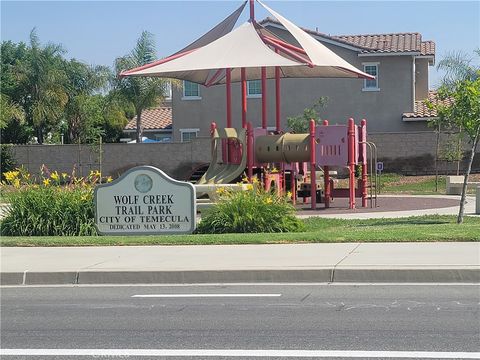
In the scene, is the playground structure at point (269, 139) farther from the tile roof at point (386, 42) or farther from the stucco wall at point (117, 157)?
the tile roof at point (386, 42)

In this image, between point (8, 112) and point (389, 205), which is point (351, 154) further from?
point (8, 112)

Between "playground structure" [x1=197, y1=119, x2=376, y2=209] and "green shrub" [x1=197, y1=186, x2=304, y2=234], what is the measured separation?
5.29m

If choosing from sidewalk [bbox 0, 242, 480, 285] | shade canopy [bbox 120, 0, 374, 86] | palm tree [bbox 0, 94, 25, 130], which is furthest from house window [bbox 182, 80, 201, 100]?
sidewalk [bbox 0, 242, 480, 285]

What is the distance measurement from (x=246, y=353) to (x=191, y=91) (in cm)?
3565

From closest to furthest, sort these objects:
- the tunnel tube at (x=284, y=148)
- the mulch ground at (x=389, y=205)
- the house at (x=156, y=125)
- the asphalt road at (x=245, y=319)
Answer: the asphalt road at (x=245, y=319) < the mulch ground at (x=389, y=205) < the tunnel tube at (x=284, y=148) < the house at (x=156, y=125)

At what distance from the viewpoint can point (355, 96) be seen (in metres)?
40.6

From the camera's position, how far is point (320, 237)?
14.5 metres

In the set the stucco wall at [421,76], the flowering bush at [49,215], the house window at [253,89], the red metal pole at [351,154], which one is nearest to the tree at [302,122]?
the house window at [253,89]

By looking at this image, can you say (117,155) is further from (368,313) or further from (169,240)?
(368,313)

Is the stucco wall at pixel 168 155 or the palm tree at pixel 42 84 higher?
the palm tree at pixel 42 84

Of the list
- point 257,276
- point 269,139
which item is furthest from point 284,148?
point 257,276

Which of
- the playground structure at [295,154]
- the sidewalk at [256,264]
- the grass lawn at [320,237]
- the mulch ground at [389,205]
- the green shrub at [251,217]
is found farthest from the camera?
the playground structure at [295,154]

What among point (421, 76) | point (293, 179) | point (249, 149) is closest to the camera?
point (249, 149)

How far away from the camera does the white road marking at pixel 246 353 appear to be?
7074mm
